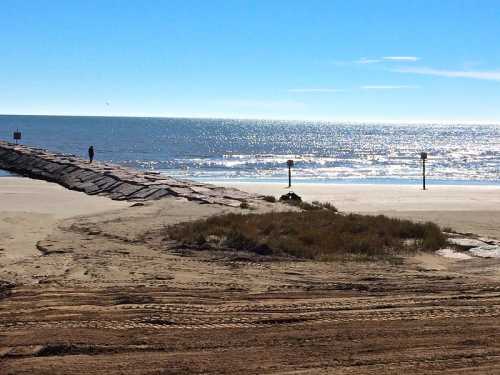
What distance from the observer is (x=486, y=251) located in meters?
12.2

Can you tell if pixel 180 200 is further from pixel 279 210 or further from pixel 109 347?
pixel 109 347

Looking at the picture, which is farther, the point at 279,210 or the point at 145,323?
the point at 279,210

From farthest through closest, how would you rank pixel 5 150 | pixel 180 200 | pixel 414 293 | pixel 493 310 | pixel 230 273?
pixel 5 150 < pixel 180 200 < pixel 230 273 < pixel 414 293 < pixel 493 310

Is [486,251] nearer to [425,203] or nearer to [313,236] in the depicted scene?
[313,236]

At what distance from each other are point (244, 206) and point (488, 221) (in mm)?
6217

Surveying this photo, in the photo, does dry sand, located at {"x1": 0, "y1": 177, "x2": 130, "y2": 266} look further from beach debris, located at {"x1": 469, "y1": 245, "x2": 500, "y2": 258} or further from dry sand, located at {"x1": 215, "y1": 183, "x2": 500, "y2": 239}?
dry sand, located at {"x1": 215, "y1": 183, "x2": 500, "y2": 239}

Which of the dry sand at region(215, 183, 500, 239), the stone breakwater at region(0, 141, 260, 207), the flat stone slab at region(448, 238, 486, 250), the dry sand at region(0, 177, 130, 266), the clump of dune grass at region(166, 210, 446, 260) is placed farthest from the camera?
the stone breakwater at region(0, 141, 260, 207)

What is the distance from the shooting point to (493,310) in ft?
24.6

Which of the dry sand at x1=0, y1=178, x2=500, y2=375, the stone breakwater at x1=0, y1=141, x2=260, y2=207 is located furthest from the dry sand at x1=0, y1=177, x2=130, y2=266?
the stone breakwater at x1=0, y1=141, x2=260, y2=207

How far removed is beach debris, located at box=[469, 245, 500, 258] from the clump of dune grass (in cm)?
62

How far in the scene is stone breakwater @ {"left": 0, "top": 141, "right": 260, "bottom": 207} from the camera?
2105 centimetres

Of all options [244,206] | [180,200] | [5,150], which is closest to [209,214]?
[244,206]

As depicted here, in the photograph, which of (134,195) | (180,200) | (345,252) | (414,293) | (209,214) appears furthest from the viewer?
(134,195)

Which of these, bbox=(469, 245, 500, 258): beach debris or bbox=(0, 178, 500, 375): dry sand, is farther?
bbox=(469, 245, 500, 258): beach debris
